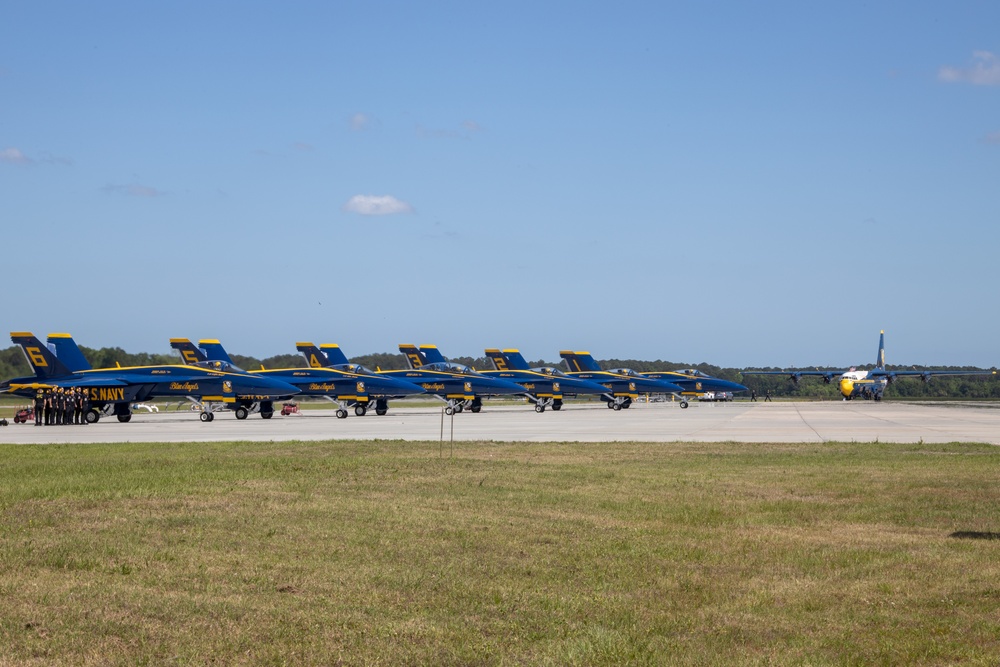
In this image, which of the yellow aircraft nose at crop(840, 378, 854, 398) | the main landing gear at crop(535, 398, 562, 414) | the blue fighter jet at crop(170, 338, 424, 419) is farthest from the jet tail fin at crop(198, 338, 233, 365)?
the yellow aircraft nose at crop(840, 378, 854, 398)

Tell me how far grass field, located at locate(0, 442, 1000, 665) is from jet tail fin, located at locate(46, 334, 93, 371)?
31836mm

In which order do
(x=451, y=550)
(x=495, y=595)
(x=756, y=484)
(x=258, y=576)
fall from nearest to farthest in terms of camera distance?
(x=495, y=595) → (x=258, y=576) → (x=451, y=550) → (x=756, y=484)

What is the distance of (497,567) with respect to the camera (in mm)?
10539

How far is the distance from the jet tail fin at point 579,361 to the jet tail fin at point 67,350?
3920 centimetres

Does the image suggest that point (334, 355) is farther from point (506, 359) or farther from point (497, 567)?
point (497, 567)

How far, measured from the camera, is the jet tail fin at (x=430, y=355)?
228 ft

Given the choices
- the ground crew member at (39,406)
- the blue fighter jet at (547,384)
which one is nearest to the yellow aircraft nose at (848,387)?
the blue fighter jet at (547,384)

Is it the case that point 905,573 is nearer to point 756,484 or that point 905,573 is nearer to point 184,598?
point 184,598

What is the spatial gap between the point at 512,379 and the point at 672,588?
201 feet

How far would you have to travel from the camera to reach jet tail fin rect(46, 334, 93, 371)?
49312 millimetres

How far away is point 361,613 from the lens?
8.56 metres

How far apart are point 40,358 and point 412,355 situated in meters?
24.7

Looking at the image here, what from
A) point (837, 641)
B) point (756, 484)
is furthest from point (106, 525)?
point (756, 484)

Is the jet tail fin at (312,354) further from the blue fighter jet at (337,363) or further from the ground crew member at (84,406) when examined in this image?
the ground crew member at (84,406)
